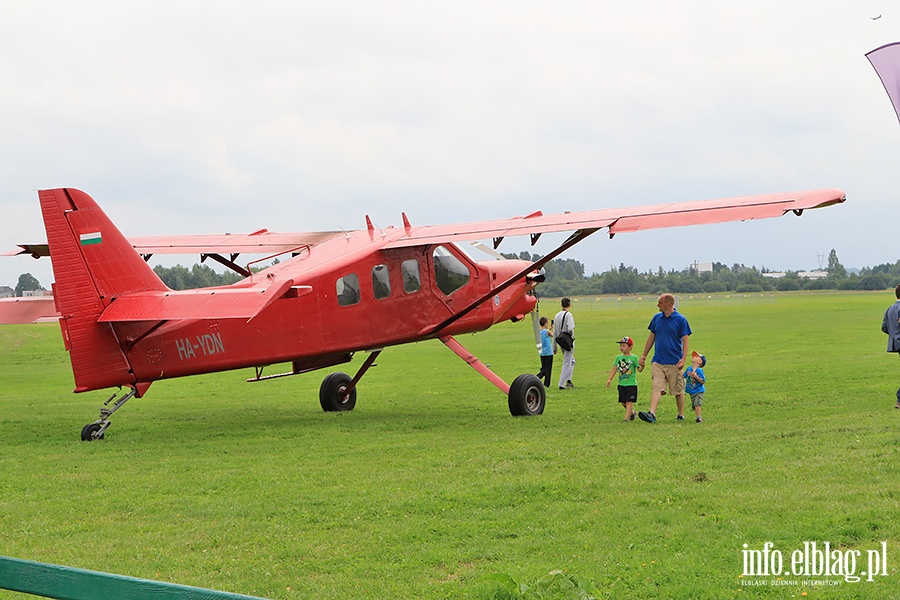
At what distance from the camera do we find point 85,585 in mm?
3473

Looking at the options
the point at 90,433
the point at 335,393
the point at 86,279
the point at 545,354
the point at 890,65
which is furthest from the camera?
the point at 545,354

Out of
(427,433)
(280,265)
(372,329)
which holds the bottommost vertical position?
(427,433)

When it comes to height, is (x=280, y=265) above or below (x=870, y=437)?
above

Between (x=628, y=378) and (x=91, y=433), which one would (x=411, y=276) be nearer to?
(x=628, y=378)

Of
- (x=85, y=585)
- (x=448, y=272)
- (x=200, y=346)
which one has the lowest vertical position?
(x=85, y=585)

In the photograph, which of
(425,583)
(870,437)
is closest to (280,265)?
(870,437)

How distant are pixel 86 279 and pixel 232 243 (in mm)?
5267

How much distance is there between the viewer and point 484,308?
16.6m

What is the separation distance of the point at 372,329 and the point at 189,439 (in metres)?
3.08

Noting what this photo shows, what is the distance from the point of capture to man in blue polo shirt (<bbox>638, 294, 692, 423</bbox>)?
13297mm

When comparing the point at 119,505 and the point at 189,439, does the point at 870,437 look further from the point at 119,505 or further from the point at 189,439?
the point at 189,439

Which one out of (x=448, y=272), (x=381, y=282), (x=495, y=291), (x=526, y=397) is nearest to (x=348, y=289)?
(x=381, y=282)

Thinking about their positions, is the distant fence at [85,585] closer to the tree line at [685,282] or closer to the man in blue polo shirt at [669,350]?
the man in blue polo shirt at [669,350]

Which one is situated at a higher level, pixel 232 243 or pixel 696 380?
pixel 232 243
